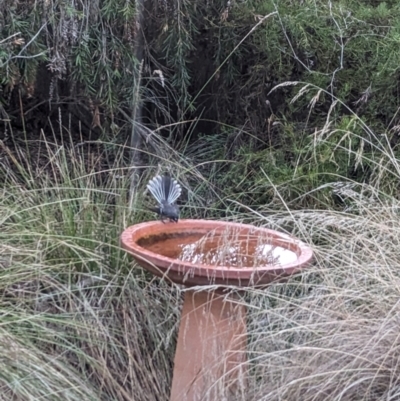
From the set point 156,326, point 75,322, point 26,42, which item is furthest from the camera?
point 26,42

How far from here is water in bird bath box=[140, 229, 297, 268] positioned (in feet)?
7.70

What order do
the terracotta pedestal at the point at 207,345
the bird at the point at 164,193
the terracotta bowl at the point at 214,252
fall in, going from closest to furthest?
1. the terracotta bowl at the point at 214,252
2. the terracotta pedestal at the point at 207,345
3. the bird at the point at 164,193

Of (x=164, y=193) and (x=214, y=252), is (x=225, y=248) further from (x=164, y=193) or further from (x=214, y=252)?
(x=164, y=193)

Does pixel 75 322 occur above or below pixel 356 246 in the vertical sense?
below

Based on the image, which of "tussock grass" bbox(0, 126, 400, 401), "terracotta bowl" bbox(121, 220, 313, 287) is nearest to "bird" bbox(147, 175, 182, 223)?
"terracotta bowl" bbox(121, 220, 313, 287)

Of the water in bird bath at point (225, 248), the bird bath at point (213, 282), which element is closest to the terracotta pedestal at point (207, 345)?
the bird bath at point (213, 282)

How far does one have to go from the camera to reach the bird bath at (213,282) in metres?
2.18

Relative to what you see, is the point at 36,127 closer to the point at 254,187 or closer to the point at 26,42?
the point at 26,42

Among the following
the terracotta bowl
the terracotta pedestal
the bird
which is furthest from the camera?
the bird

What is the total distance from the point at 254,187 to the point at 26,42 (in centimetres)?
131

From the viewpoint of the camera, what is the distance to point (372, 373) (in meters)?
2.15

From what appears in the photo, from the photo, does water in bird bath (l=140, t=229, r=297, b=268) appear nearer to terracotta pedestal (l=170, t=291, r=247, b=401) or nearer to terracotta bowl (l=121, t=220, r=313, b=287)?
terracotta bowl (l=121, t=220, r=313, b=287)

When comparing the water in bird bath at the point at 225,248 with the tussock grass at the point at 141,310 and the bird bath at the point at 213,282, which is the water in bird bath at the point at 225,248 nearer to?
the bird bath at the point at 213,282

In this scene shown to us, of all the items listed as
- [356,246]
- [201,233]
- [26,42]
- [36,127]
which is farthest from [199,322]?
[36,127]
